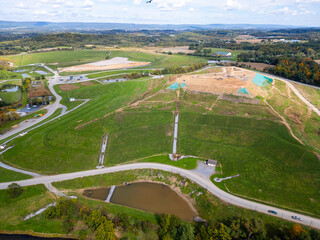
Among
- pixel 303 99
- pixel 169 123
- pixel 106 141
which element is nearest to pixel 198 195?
pixel 169 123

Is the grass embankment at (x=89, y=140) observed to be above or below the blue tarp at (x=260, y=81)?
below

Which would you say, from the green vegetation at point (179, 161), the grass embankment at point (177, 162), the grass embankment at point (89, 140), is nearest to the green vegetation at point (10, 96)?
the grass embankment at point (89, 140)

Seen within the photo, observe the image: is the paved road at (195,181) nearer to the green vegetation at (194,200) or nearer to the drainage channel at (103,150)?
the green vegetation at (194,200)

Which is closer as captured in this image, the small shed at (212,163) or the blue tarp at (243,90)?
the small shed at (212,163)

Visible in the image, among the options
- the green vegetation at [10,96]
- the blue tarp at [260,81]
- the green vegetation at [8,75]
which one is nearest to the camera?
the blue tarp at [260,81]

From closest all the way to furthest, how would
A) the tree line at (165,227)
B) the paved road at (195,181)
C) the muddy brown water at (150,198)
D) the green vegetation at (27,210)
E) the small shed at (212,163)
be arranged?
the tree line at (165,227), the paved road at (195,181), the green vegetation at (27,210), the muddy brown water at (150,198), the small shed at (212,163)

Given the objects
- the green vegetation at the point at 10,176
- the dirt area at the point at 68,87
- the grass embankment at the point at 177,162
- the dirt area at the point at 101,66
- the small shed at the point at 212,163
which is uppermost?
the dirt area at the point at 101,66

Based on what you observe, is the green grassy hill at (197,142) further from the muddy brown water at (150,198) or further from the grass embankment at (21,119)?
the grass embankment at (21,119)

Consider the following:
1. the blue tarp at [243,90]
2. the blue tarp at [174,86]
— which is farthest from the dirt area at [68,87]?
the blue tarp at [243,90]
